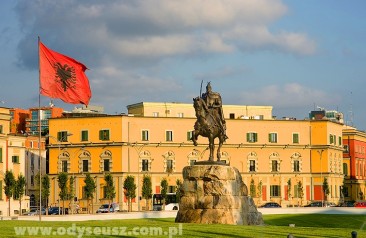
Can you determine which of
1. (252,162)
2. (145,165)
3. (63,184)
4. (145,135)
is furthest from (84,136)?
(252,162)

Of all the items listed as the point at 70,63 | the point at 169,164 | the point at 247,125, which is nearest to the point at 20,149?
the point at 169,164

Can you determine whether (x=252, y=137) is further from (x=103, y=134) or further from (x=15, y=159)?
(x=15, y=159)

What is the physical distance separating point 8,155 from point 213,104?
61.1 metres

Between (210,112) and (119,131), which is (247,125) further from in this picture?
(210,112)

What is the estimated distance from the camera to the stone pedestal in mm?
43312

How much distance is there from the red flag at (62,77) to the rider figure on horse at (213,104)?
19.8ft

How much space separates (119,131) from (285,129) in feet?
80.9

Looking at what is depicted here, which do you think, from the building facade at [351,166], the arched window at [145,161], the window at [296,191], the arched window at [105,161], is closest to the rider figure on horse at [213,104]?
the arched window at [105,161]

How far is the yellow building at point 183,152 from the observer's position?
115625mm

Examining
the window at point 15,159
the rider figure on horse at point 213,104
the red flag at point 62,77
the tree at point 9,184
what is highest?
the red flag at point 62,77

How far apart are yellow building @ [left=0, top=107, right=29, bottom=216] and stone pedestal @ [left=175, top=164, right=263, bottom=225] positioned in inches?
2312

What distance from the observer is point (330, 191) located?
413 feet

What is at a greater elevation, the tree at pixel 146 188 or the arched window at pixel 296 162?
the arched window at pixel 296 162

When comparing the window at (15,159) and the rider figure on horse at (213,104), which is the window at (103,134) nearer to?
the window at (15,159)
